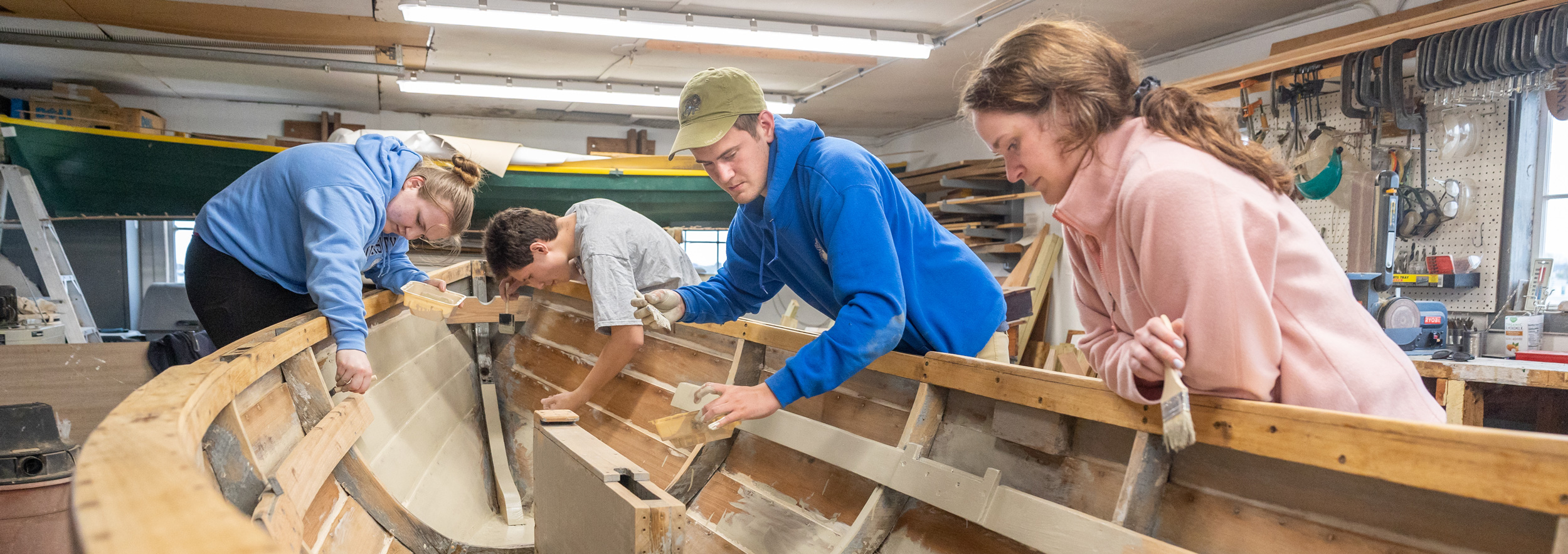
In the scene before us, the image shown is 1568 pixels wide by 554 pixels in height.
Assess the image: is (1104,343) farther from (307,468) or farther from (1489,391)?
(1489,391)

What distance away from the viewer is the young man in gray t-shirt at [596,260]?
91.7 inches

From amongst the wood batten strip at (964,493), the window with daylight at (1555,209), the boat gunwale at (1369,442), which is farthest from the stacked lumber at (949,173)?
the boat gunwale at (1369,442)

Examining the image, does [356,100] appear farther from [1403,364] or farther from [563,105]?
[1403,364]

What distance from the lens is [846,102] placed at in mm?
7586

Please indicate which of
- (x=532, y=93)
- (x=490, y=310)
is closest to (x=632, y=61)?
(x=532, y=93)

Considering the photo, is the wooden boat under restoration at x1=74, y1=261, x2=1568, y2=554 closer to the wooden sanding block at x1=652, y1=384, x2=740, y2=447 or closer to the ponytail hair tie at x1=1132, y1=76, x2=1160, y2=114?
the wooden sanding block at x1=652, y1=384, x2=740, y2=447

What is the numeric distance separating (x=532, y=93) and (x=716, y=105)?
5.62 m

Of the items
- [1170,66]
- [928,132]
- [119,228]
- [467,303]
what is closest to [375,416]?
[467,303]

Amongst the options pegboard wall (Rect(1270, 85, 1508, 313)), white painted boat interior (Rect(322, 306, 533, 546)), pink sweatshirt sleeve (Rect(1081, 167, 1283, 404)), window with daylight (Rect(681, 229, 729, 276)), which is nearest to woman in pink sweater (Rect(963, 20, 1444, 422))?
pink sweatshirt sleeve (Rect(1081, 167, 1283, 404))

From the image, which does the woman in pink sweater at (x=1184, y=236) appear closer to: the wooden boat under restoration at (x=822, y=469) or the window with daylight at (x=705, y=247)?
the wooden boat under restoration at (x=822, y=469)

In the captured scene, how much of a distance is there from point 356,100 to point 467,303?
564 centimetres

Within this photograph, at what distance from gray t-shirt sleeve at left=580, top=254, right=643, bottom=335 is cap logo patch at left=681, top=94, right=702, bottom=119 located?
89 centimetres

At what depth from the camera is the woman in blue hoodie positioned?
1.73 metres

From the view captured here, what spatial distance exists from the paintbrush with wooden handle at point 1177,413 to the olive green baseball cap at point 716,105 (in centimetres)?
89
